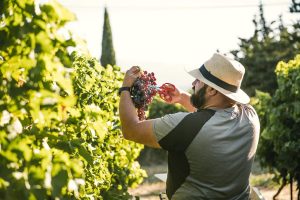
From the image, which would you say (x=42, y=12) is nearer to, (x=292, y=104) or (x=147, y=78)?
(x=147, y=78)

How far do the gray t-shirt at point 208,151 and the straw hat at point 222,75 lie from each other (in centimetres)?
11

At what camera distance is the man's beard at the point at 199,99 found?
3027mm

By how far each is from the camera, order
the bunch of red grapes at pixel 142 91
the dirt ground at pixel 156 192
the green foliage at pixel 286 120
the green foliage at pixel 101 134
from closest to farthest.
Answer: the bunch of red grapes at pixel 142 91 < the green foliage at pixel 101 134 < the green foliage at pixel 286 120 < the dirt ground at pixel 156 192

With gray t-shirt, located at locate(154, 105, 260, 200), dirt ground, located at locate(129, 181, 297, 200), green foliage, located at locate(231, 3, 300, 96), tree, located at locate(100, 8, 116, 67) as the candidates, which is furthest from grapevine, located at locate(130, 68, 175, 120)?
tree, located at locate(100, 8, 116, 67)

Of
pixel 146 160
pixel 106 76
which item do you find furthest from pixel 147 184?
pixel 106 76

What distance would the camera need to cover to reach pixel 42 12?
5.14ft

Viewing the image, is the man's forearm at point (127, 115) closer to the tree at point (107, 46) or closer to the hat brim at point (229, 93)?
the hat brim at point (229, 93)

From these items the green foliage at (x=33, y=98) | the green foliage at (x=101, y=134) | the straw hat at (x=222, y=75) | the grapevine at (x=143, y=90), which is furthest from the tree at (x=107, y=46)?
the green foliage at (x=33, y=98)

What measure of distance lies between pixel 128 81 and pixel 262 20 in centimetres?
3771

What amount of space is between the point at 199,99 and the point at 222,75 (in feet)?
0.73

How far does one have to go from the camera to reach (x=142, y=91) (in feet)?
11.0

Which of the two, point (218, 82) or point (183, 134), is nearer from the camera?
point (183, 134)

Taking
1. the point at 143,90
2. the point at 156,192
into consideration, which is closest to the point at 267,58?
the point at 156,192

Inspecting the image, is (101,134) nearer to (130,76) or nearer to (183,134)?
(183,134)
